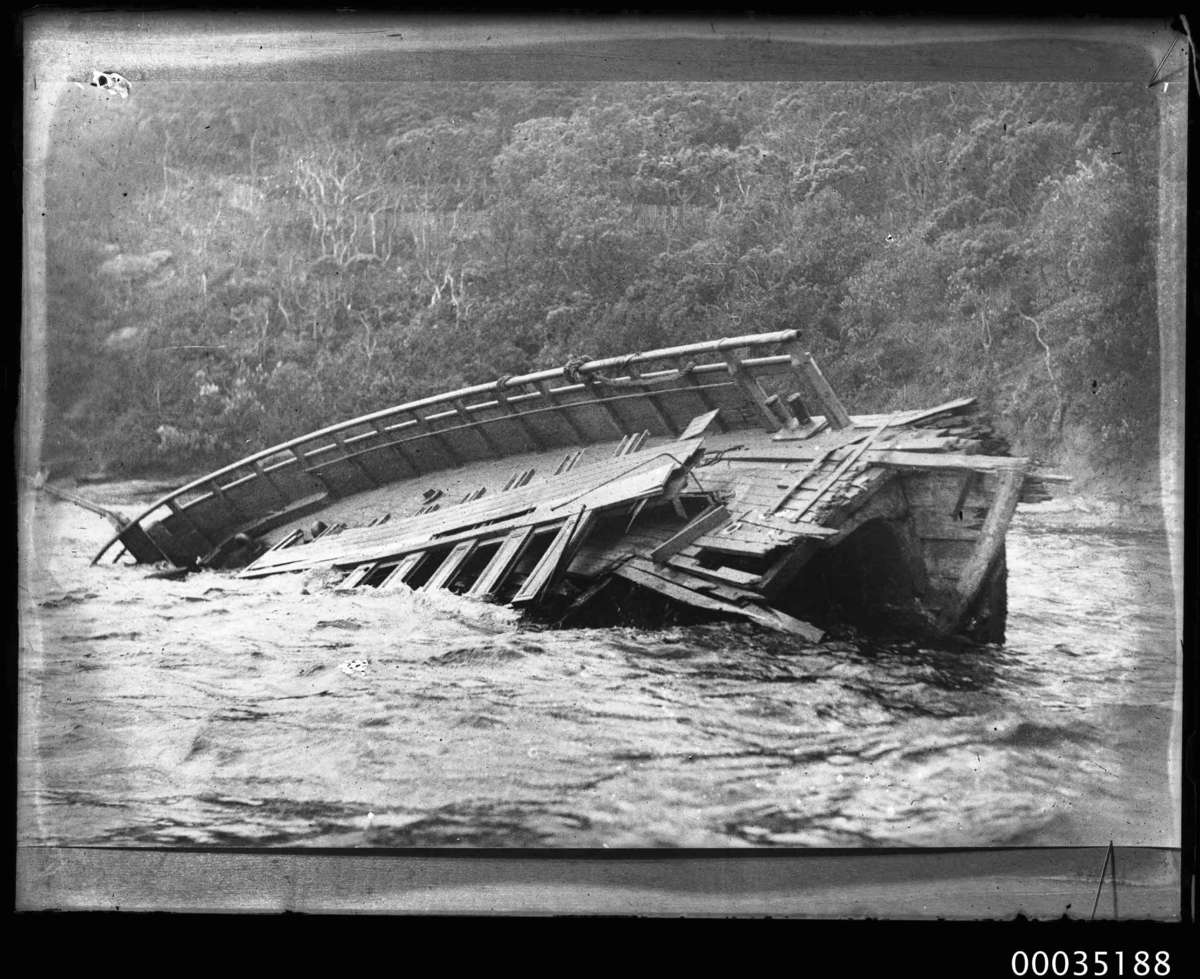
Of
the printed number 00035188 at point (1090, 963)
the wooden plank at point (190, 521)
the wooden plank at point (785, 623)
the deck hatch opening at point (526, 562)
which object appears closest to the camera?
the printed number 00035188 at point (1090, 963)

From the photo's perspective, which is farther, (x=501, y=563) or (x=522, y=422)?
(x=522, y=422)

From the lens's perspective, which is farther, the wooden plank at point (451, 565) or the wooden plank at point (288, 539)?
the wooden plank at point (288, 539)

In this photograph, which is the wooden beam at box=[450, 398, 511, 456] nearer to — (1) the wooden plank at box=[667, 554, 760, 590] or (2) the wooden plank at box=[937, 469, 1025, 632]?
(1) the wooden plank at box=[667, 554, 760, 590]

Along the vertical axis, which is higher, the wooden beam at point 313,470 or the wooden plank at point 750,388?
the wooden plank at point 750,388

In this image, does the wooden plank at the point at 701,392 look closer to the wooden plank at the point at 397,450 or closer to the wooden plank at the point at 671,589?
the wooden plank at the point at 671,589

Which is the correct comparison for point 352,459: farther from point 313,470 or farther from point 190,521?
point 190,521

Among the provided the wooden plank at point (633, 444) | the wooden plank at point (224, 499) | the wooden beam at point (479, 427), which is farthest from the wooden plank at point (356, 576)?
the wooden plank at point (633, 444)

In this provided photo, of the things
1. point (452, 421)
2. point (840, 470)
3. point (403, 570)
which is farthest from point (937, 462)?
point (403, 570)
